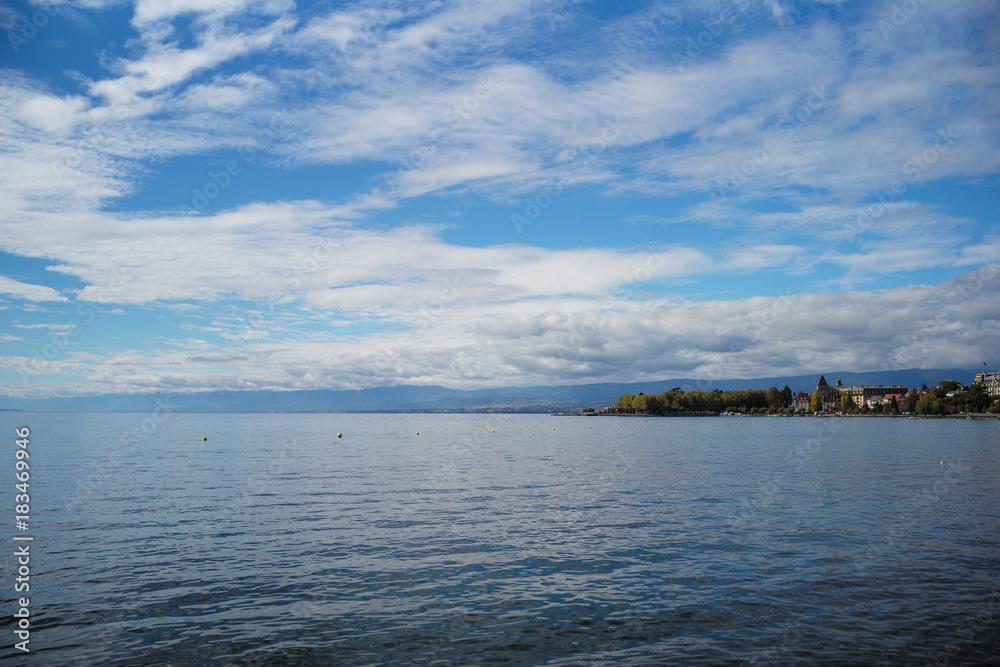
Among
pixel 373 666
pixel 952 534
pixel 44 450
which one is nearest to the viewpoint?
pixel 373 666

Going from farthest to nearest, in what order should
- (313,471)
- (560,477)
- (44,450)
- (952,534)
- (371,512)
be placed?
1. (44,450)
2. (313,471)
3. (560,477)
4. (371,512)
5. (952,534)

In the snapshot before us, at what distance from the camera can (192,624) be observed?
59.8 feet

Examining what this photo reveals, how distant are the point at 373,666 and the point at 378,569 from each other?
340 inches

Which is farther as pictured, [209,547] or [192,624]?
[209,547]

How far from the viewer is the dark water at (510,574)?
1675cm

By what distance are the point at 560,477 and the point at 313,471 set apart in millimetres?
24702

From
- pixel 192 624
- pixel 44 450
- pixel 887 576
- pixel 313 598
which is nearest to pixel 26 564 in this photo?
pixel 192 624

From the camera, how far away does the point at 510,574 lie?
23.0 meters

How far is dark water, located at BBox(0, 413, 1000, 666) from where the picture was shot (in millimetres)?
16750

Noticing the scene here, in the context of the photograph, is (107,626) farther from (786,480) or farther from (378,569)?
(786,480)

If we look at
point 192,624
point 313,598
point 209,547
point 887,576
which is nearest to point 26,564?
point 209,547

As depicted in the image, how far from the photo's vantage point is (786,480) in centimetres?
5150

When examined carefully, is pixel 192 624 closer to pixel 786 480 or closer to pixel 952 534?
pixel 952 534

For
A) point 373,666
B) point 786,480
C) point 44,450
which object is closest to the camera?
point 373,666
